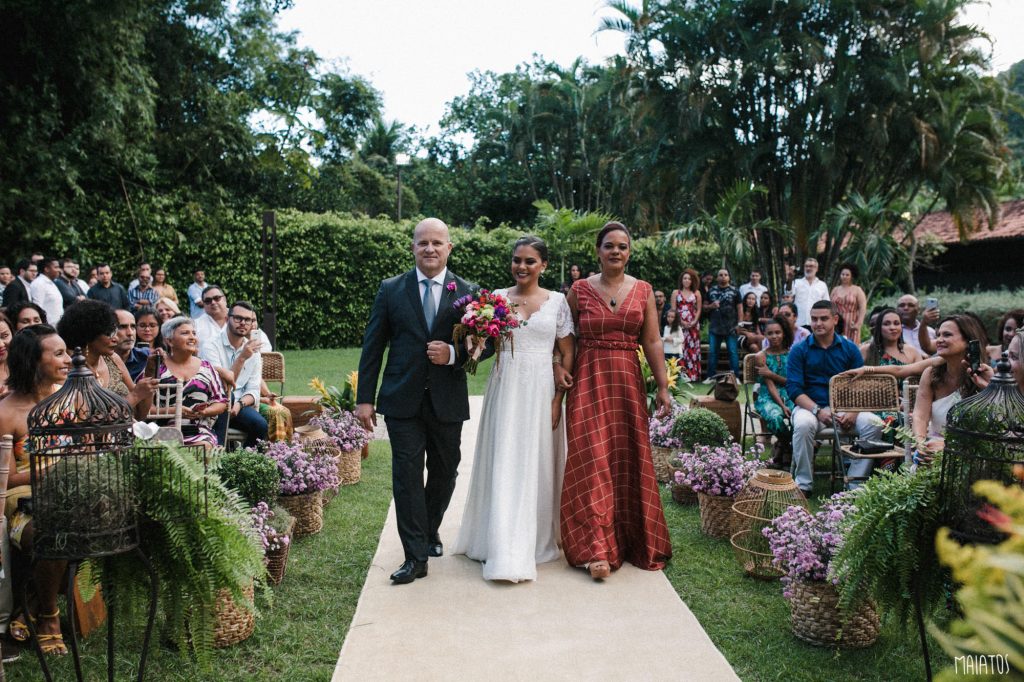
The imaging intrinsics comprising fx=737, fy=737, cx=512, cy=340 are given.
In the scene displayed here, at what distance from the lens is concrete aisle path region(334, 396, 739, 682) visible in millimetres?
3455

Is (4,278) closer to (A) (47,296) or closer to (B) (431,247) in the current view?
(A) (47,296)

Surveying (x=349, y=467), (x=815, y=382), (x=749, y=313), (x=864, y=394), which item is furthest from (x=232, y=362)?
(x=749, y=313)

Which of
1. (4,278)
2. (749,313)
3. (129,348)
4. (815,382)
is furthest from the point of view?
(749,313)

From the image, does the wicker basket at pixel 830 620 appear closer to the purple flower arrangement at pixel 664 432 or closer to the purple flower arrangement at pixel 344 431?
the purple flower arrangement at pixel 664 432

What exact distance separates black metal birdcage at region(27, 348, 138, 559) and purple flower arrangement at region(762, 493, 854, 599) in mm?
3048

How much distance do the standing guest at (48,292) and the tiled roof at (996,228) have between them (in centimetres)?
2080

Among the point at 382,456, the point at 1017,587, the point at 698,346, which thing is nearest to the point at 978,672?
the point at 1017,587

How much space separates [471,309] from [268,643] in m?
2.12

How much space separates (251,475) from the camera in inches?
180

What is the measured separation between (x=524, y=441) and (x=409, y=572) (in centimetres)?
108

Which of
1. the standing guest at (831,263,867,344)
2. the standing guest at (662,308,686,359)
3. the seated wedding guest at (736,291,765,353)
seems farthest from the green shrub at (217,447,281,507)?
the seated wedding guest at (736,291,765,353)

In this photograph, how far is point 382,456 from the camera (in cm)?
829

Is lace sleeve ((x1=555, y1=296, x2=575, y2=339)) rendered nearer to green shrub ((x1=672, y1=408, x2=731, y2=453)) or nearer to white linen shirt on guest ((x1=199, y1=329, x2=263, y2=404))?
green shrub ((x1=672, y1=408, x2=731, y2=453))

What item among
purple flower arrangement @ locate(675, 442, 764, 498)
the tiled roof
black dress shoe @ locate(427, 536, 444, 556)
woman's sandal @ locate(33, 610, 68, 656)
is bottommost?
black dress shoe @ locate(427, 536, 444, 556)
